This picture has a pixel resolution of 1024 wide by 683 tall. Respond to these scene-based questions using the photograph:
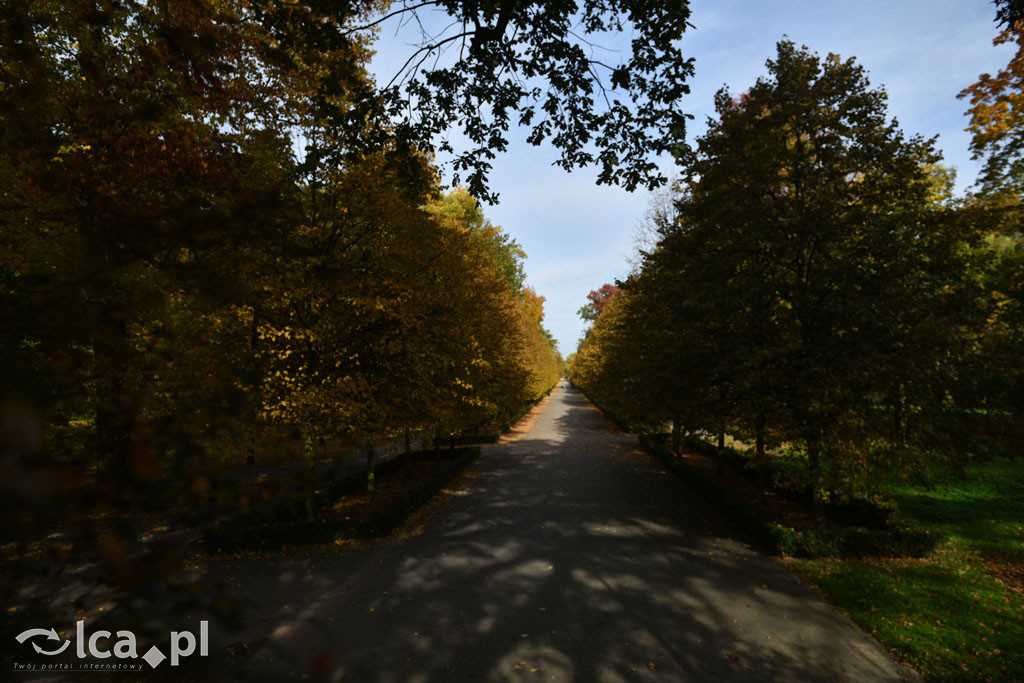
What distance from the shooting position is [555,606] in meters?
7.32

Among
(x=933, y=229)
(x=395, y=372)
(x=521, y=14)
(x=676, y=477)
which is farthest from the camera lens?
(x=676, y=477)

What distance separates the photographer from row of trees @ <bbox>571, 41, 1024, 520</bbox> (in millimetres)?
8266

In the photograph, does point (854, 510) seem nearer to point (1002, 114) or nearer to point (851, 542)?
point (851, 542)

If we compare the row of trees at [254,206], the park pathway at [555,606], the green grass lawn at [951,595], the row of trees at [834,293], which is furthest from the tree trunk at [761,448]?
the row of trees at [254,206]

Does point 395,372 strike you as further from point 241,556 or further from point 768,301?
point 768,301

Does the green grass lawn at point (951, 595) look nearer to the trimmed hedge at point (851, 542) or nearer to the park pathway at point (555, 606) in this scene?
the trimmed hedge at point (851, 542)

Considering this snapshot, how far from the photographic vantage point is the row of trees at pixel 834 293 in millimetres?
8266

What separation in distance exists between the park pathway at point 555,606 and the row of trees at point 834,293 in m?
2.85

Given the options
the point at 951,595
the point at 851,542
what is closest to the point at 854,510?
the point at 851,542

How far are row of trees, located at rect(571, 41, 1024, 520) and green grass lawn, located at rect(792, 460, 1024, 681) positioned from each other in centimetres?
165

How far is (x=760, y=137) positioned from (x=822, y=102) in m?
1.44

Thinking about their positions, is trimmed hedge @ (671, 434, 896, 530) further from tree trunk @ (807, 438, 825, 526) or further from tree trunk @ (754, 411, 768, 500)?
tree trunk @ (807, 438, 825, 526)

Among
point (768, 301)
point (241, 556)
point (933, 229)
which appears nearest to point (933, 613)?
point (768, 301)

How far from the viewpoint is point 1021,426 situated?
305 inches
